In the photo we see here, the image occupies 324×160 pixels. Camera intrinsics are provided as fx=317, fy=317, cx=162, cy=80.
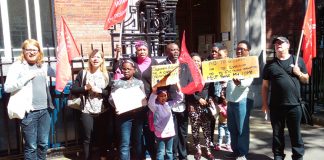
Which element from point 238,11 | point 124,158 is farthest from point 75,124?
point 238,11

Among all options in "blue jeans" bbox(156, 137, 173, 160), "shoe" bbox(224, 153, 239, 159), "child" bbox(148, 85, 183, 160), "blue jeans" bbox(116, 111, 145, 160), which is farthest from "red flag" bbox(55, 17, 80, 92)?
"shoe" bbox(224, 153, 239, 159)

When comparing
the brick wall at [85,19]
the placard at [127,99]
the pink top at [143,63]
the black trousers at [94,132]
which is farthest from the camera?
the brick wall at [85,19]

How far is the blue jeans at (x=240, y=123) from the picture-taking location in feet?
14.9

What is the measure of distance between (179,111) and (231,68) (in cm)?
93

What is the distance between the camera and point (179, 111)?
14.5 ft

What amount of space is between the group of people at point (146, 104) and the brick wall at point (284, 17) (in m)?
5.32

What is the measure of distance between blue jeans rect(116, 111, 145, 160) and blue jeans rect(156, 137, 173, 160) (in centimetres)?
30

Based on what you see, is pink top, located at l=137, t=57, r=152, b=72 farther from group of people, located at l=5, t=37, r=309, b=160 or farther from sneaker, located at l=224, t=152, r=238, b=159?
sneaker, located at l=224, t=152, r=238, b=159

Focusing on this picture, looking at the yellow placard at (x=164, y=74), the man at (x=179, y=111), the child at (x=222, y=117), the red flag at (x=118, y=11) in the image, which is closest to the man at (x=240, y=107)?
the child at (x=222, y=117)

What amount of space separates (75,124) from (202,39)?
6080 mm

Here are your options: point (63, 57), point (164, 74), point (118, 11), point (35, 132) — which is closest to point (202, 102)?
point (164, 74)

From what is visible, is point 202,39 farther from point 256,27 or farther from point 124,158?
point 124,158

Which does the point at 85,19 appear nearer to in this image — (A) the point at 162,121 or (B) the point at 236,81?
(A) the point at 162,121

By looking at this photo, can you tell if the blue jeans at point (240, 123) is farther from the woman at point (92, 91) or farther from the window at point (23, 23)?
the window at point (23, 23)
